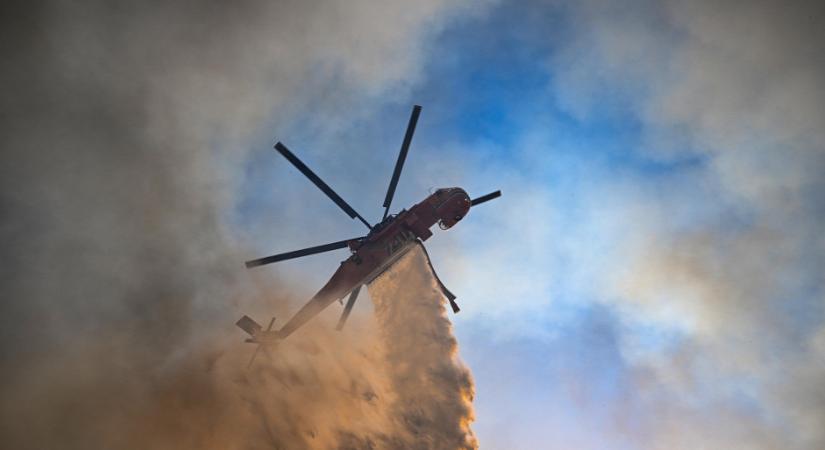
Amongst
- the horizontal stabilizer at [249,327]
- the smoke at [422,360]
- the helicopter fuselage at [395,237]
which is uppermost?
the helicopter fuselage at [395,237]

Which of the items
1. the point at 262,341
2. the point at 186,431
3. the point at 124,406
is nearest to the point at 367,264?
the point at 262,341

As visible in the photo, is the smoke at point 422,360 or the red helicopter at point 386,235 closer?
the smoke at point 422,360

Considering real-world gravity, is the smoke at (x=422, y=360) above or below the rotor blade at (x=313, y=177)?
below

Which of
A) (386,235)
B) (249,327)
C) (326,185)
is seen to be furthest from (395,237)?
(249,327)

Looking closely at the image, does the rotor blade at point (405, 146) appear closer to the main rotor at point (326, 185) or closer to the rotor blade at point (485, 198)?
the main rotor at point (326, 185)

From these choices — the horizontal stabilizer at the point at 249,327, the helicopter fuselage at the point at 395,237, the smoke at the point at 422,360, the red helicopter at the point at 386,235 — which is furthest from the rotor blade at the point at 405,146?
the horizontal stabilizer at the point at 249,327

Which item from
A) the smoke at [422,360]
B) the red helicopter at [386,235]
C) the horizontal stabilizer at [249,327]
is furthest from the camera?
the horizontal stabilizer at [249,327]

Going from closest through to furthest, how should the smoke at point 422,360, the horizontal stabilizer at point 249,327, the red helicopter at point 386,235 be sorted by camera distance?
the smoke at point 422,360 < the red helicopter at point 386,235 < the horizontal stabilizer at point 249,327

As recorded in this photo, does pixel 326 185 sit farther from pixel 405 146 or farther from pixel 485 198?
pixel 485 198

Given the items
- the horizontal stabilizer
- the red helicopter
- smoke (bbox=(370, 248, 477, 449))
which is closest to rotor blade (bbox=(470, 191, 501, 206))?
the red helicopter

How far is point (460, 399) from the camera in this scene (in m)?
24.2

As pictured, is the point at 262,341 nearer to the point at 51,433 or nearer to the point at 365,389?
the point at 365,389

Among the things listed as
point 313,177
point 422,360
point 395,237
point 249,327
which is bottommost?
point 422,360

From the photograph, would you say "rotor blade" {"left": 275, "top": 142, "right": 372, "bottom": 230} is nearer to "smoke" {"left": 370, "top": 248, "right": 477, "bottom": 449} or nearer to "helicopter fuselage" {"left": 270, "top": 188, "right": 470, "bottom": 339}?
"helicopter fuselage" {"left": 270, "top": 188, "right": 470, "bottom": 339}
